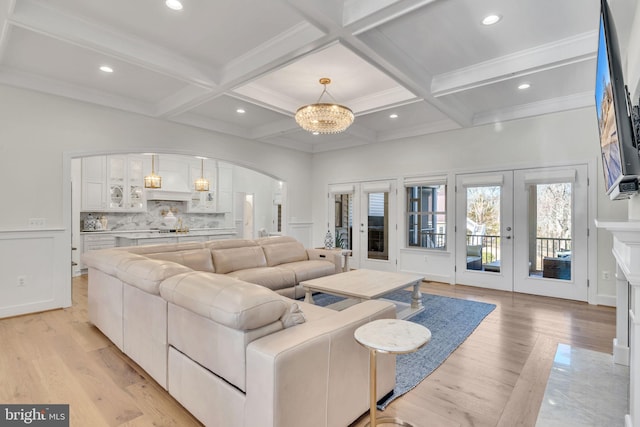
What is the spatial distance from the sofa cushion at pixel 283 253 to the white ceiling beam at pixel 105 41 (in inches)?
95.0

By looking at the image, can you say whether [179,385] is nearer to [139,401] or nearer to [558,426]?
[139,401]

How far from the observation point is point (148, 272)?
218 centimetres

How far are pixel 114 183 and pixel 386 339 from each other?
7805mm

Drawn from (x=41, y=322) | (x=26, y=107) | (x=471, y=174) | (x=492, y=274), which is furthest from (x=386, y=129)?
(x=41, y=322)

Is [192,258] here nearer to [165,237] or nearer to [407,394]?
[407,394]

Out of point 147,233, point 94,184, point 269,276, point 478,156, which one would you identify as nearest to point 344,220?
point 478,156

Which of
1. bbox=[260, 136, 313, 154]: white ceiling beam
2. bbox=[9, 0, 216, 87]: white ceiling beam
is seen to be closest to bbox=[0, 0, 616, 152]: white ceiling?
bbox=[9, 0, 216, 87]: white ceiling beam

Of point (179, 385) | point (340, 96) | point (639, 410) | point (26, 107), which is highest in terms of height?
point (340, 96)

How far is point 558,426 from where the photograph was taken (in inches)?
73.9

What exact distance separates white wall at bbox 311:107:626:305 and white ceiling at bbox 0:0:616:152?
10.1 inches

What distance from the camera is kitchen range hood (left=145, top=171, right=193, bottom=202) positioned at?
26.2 ft

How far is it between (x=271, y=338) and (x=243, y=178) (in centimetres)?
900

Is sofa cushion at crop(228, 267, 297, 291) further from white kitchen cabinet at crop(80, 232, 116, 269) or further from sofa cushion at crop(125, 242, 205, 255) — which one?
white kitchen cabinet at crop(80, 232, 116, 269)

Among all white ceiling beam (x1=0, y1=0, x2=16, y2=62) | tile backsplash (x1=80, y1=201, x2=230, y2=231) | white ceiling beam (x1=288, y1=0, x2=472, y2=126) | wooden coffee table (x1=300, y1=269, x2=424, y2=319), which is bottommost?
wooden coffee table (x1=300, y1=269, x2=424, y2=319)
